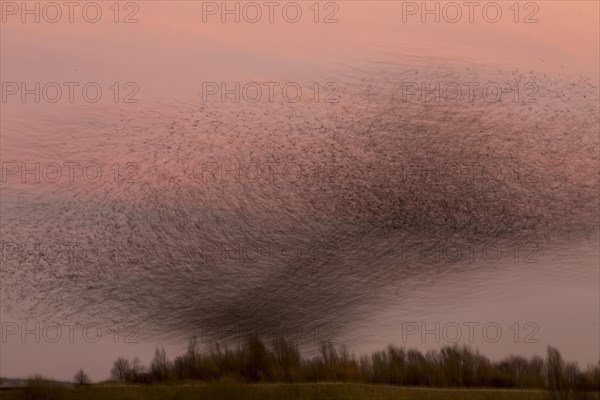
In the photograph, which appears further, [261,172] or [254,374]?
[261,172]

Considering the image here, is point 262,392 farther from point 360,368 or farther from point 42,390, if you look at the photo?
point 42,390

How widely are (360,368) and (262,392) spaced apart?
1.22 m

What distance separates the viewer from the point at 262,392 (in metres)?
11.6

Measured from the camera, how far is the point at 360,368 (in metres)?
11.8

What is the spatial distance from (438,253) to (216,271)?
291 centimetres

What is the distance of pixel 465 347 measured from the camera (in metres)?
12.1

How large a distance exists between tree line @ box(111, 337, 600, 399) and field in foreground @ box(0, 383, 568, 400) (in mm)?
159

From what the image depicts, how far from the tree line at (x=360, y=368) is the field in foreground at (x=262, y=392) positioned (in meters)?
0.16

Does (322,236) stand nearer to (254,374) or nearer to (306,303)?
(306,303)

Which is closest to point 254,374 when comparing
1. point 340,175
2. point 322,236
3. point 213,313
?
point 213,313

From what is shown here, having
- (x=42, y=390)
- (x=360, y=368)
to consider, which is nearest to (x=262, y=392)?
(x=360, y=368)

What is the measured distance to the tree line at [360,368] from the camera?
1176cm

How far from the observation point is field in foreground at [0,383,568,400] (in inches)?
452

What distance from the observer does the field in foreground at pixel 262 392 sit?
11492mm
